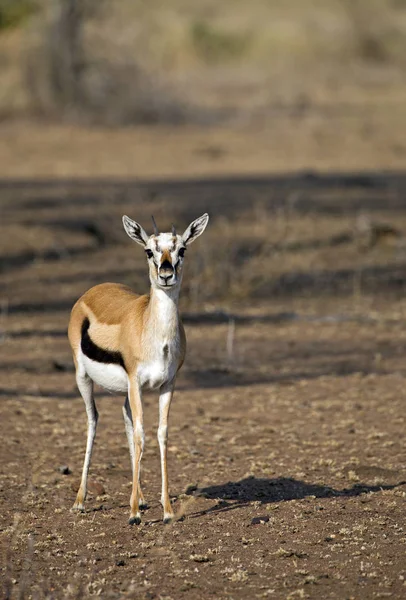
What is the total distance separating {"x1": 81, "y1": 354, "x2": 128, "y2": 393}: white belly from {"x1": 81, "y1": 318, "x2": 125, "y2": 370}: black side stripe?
0.08 feet

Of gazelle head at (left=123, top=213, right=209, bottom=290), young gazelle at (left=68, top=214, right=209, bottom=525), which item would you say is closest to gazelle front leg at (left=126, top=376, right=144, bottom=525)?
young gazelle at (left=68, top=214, right=209, bottom=525)

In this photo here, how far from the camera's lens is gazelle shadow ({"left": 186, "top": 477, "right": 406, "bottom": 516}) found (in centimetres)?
707

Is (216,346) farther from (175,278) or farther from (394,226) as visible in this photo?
(394,226)

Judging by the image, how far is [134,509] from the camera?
6.59 metres

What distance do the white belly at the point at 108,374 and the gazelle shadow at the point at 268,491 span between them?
2.99 ft

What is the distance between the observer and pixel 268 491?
23.8 ft

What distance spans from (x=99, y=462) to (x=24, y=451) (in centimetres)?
56

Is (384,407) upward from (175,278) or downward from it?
downward

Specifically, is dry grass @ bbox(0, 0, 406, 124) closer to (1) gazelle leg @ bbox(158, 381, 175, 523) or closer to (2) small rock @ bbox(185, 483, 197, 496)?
(2) small rock @ bbox(185, 483, 197, 496)

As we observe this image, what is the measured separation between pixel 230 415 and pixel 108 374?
261 centimetres

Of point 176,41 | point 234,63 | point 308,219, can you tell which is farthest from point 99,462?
point 176,41

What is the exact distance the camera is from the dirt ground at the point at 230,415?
596 cm

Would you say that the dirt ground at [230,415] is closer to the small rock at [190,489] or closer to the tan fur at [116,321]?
the small rock at [190,489]

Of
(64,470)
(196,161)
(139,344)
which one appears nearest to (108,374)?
(139,344)
